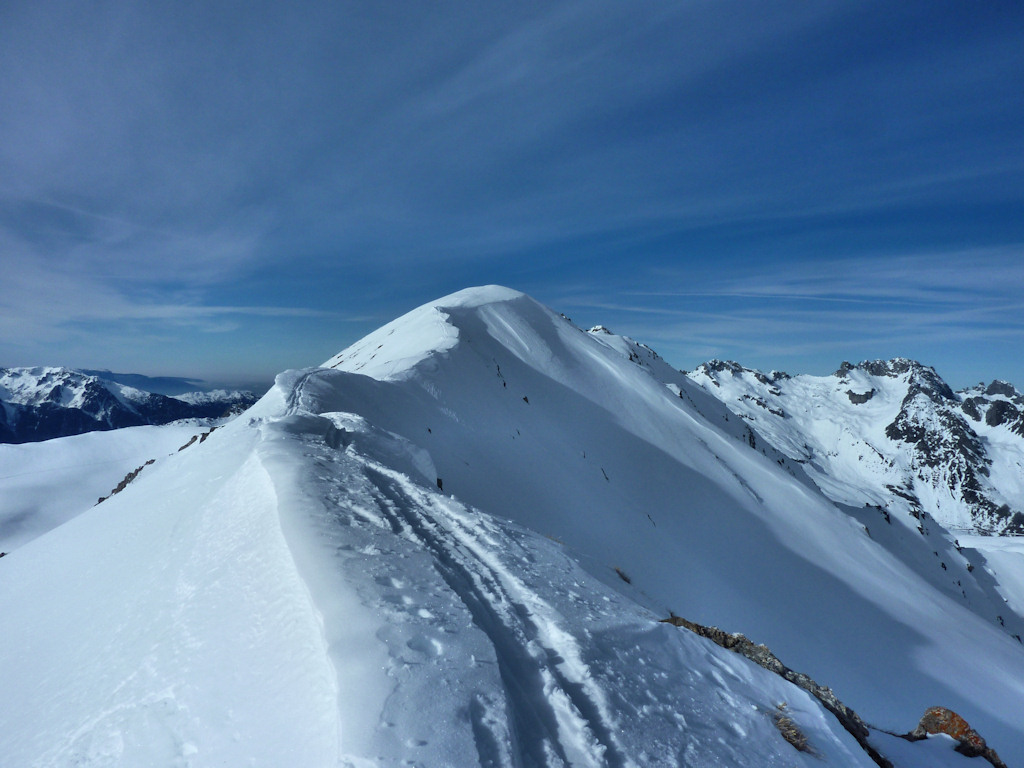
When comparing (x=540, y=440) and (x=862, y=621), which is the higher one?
(x=540, y=440)

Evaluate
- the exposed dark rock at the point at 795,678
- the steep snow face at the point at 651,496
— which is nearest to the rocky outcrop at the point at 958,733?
the exposed dark rock at the point at 795,678

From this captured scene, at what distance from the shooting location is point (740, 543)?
30359mm

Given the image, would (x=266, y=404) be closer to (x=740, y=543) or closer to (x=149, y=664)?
(x=149, y=664)

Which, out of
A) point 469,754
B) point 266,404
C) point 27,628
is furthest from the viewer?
point 266,404

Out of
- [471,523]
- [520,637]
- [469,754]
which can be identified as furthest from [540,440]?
[469,754]

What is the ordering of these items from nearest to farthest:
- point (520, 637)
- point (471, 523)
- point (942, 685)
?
point (520, 637) < point (471, 523) < point (942, 685)

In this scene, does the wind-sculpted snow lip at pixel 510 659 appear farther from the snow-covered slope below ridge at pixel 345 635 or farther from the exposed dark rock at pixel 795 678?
the exposed dark rock at pixel 795 678

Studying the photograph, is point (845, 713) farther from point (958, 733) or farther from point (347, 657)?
point (347, 657)

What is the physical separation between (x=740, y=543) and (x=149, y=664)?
3288 centimetres

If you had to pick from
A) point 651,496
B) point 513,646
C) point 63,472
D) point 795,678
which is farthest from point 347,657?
point 63,472

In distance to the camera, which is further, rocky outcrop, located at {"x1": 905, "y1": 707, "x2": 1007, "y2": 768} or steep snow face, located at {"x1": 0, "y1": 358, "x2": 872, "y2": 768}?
rocky outcrop, located at {"x1": 905, "y1": 707, "x2": 1007, "y2": 768}

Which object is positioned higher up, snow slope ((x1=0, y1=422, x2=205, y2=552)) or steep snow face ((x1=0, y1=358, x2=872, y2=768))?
steep snow face ((x1=0, y1=358, x2=872, y2=768))

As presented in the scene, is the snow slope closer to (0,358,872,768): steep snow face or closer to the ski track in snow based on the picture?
(0,358,872,768): steep snow face

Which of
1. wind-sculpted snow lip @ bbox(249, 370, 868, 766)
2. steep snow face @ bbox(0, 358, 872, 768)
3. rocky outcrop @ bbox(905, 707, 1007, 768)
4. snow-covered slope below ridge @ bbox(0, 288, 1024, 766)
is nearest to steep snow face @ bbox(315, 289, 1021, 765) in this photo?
snow-covered slope below ridge @ bbox(0, 288, 1024, 766)
